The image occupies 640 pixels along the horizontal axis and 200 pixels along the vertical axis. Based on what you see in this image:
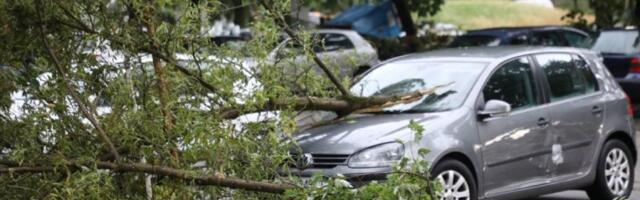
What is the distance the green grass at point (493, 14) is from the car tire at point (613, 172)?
4206 cm

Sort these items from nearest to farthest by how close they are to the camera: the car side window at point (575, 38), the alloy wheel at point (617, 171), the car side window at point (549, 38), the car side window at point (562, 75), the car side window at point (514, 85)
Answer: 1. the car side window at point (514, 85)
2. the car side window at point (562, 75)
3. the alloy wheel at point (617, 171)
4. the car side window at point (549, 38)
5. the car side window at point (575, 38)

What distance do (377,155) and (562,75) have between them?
255cm

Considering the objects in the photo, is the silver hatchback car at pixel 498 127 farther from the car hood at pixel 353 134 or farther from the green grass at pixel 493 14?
the green grass at pixel 493 14

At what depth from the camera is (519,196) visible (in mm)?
8852

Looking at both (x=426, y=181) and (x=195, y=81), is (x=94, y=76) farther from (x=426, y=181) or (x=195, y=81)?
(x=426, y=181)

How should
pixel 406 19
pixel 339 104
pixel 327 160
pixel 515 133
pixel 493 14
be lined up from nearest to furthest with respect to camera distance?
1. pixel 339 104
2. pixel 327 160
3. pixel 515 133
4. pixel 406 19
5. pixel 493 14

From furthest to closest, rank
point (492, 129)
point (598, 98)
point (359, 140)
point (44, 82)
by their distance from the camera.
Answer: point (598, 98)
point (492, 129)
point (359, 140)
point (44, 82)

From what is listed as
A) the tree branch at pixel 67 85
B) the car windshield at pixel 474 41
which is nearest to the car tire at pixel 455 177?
the tree branch at pixel 67 85

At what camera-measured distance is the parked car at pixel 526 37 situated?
70.2 ft

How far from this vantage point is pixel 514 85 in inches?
360

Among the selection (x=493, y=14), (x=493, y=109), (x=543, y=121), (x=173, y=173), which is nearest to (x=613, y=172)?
(x=543, y=121)

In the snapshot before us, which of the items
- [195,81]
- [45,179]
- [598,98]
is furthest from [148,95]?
[598,98]

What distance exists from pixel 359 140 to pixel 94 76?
2.55m

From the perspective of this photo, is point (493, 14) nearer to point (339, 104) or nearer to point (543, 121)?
point (543, 121)
